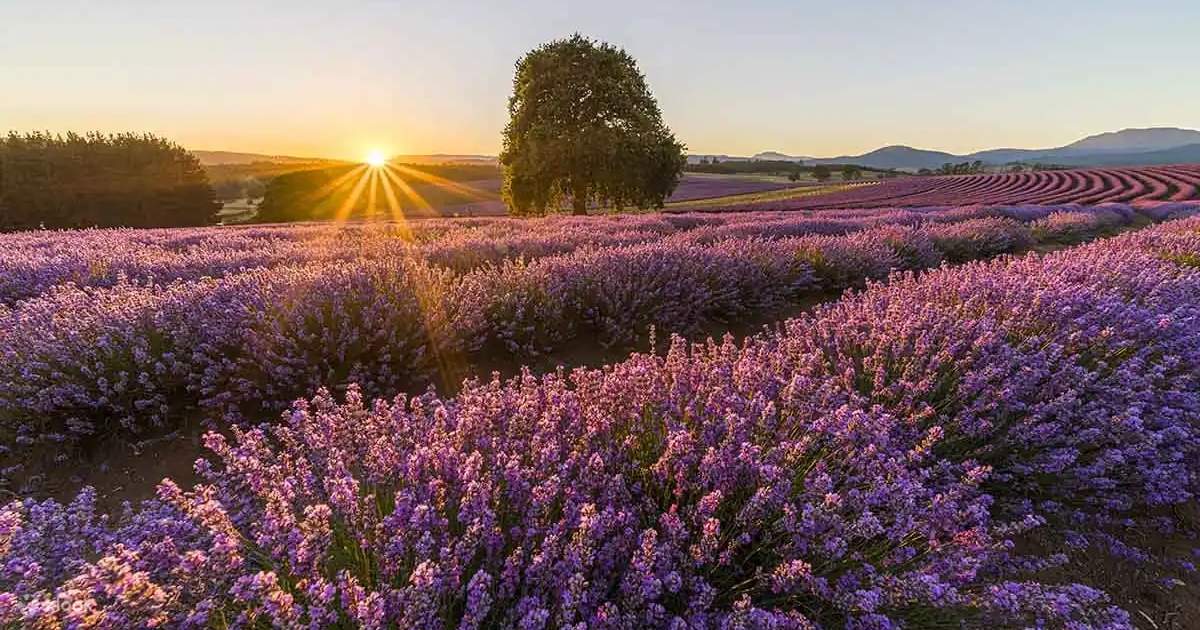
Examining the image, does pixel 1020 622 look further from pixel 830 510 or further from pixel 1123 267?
pixel 1123 267

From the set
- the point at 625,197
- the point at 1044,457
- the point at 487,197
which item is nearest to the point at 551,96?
the point at 625,197

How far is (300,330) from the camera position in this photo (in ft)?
10.8

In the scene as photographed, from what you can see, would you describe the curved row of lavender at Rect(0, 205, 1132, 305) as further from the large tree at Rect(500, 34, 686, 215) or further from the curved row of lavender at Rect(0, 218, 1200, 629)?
the large tree at Rect(500, 34, 686, 215)

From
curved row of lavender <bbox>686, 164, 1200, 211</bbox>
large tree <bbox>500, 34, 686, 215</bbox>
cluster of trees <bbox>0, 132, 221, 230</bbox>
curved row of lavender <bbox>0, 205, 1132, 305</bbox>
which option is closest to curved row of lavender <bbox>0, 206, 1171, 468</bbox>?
curved row of lavender <bbox>0, 205, 1132, 305</bbox>

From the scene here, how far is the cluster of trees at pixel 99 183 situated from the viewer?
27.0m

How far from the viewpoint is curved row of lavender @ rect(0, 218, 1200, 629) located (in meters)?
1.32

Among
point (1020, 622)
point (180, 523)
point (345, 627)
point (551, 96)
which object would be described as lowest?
point (1020, 622)

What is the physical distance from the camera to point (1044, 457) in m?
2.29

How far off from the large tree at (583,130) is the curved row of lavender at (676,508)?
57.3ft

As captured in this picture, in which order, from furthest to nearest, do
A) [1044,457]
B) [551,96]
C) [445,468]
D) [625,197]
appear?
[625,197] < [551,96] < [1044,457] < [445,468]

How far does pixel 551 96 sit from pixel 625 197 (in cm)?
442

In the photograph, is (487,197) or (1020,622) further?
(487,197)

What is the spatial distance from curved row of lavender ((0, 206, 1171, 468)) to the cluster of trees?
101 feet

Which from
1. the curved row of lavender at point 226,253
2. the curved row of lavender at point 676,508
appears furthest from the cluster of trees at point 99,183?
the curved row of lavender at point 676,508
